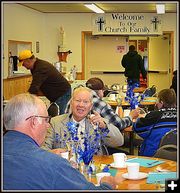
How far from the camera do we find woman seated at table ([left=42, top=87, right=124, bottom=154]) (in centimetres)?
324

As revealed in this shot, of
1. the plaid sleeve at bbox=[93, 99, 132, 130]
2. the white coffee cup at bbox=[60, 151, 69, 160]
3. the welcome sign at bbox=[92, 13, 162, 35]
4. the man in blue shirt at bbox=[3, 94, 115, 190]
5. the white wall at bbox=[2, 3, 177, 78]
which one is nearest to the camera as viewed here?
the man in blue shirt at bbox=[3, 94, 115, 190]

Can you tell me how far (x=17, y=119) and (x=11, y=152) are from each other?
196 mm

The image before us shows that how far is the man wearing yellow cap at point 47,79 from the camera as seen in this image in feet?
20.6

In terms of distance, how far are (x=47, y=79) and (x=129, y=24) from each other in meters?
4.83

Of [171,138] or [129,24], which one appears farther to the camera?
[129,24]

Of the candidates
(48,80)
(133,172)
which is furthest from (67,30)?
(133,172)

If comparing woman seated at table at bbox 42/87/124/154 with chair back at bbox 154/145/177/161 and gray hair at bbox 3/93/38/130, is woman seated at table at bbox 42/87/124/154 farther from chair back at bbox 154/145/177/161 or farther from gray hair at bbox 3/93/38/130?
gray hair at bbox 3/93/38/130

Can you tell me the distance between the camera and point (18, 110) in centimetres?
205

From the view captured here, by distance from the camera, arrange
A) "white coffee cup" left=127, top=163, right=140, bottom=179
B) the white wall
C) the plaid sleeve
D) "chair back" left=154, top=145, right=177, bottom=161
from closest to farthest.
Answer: "white coffee cup" left=127, top=163, right=140, bottom=179
"chair back" left=154, top=145, right=177, bottom=161
the plaid sleeve
the white wall

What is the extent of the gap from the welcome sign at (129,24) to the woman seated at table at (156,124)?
687 centimetres

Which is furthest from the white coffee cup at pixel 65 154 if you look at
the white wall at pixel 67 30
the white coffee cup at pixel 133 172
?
the white wall at pixel 67 30

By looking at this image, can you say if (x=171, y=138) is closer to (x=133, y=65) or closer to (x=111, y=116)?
(x=111, y=116)

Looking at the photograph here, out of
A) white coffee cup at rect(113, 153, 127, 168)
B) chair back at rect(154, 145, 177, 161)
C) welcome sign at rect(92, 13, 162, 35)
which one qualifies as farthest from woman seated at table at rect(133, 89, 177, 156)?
welcome sign at rect(92, 13, 162, 35)

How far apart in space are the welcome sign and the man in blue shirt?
8.95 m
